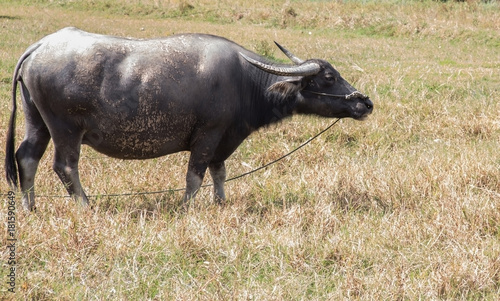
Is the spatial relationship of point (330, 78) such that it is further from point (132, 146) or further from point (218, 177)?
point (132, 146)

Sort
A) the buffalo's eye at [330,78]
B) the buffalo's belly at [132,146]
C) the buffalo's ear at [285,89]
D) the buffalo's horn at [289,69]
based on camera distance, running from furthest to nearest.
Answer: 1. the buffalo's eye at [330,78]
2. the buffalo's ear at [285,89]
3. the buffalo's horn at [289,69]
4. the buffalo's belly at [132,146]

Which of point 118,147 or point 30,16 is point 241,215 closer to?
point 118,147

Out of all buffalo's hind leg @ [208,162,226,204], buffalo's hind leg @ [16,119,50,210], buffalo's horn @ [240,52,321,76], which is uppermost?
buffalo's horn @ [240,52,321,76]

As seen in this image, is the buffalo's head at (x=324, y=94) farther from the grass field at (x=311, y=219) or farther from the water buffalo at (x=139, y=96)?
the grass field at (x=311, y=219)

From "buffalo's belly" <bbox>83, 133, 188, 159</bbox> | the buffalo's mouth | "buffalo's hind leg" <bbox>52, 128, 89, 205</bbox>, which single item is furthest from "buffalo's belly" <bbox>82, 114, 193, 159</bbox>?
the buffalo's mouth

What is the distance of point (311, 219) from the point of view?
12.1 ft

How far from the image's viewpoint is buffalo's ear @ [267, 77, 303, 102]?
13.2 ft

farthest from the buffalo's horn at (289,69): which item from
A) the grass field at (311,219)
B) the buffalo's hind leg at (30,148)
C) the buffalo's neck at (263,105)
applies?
the buffalo's hind leg at (30,148)

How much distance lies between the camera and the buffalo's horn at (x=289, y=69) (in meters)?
3.92

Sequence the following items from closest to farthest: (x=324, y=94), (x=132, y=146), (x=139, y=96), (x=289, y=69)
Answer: (x=139, y=96)
(x=132, y=146)
(x=289, y=69)
(x=324, y=94)

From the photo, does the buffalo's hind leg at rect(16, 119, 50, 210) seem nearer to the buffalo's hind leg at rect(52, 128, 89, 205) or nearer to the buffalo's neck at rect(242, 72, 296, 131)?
the buffalo's hind leg at rect(52, 128, 89, 205)

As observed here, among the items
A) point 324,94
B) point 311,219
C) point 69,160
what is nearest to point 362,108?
point 324,94

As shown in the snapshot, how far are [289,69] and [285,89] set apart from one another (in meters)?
0.15

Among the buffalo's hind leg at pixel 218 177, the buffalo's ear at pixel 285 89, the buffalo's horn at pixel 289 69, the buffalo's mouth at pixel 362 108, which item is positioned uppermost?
the buffalo's horn at pixel 289 69
